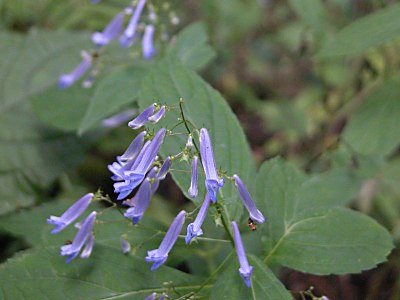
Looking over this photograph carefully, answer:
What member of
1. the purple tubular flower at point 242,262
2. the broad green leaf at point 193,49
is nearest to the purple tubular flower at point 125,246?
the purple tubular flower at point 242,262

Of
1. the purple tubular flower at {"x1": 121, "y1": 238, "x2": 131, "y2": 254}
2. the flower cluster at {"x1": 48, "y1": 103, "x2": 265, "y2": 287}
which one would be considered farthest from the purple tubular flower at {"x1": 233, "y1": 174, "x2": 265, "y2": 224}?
the purple tubular flower at {"x1": 121, "y1": 238, "x2": 131, "y2": 254}

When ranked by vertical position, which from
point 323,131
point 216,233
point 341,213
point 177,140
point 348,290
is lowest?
point 348,290

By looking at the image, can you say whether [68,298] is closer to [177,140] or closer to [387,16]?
[177,140]

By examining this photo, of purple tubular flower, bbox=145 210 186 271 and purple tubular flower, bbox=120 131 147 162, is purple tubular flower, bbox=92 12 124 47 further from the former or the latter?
purple tubular flower, bbox=145 210 186 271

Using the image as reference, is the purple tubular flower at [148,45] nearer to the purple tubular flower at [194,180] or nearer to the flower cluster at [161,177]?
the flower cluster at [161,177]

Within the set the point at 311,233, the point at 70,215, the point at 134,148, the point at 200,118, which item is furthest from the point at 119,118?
the point at 311,233

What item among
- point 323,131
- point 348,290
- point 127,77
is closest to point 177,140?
point 127,77
